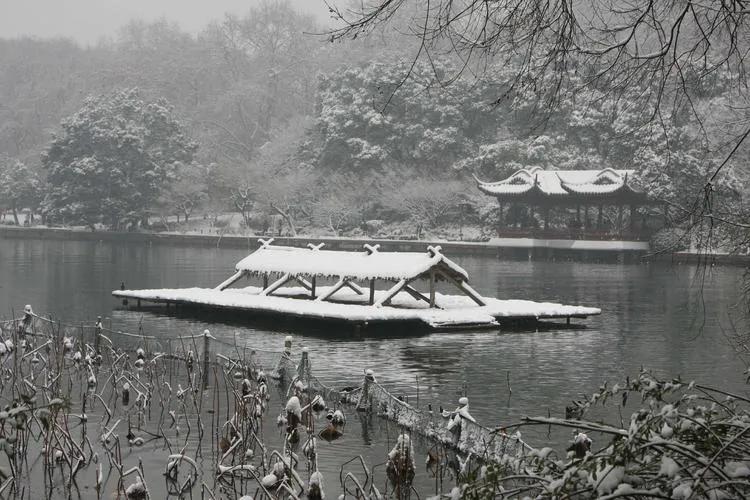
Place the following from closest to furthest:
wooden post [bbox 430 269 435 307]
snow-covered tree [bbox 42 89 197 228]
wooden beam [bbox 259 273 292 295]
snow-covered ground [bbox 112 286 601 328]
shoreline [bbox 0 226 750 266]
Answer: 1. snow-covered ground [bbox 112 286 601 328]
2. wooden post [bbox 430 269 435 307]
3. wooden beam [bbox 259 273 292 295]
4. shoreline [bbox 0 226 750 266]
5. snow-covered tree [bbox 42 89 197 228]

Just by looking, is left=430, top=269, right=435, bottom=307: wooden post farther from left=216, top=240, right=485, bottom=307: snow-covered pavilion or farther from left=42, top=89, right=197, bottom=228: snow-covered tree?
left=42, top=89, right=197, bottom=228: snow-covered tree

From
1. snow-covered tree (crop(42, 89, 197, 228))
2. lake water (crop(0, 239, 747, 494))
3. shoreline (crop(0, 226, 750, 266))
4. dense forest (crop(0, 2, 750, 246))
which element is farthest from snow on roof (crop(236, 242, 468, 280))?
snow-covered tree (crop(42, 89, 197, 228))

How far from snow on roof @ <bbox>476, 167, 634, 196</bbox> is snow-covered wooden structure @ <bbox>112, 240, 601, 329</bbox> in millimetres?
27314

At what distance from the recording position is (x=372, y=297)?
2188 centimetres

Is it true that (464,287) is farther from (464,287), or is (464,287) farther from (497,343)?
(497,343)

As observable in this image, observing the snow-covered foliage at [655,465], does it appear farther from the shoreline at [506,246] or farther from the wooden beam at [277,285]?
the shoreline at [506,246]

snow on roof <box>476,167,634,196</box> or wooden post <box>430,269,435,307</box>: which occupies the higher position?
snow on roof <box>476,167,634,196</box>

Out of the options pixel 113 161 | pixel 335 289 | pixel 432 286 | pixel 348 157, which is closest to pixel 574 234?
pixel 348 157

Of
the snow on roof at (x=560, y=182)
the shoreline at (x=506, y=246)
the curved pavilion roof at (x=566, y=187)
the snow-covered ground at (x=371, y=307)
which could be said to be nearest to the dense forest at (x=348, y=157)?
the curved pavilion roof at (x=566, y=187)

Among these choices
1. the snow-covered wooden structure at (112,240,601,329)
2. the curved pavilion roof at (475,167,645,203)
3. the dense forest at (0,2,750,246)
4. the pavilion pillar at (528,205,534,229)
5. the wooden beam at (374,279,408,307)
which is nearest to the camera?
the snow-covered wooden structure at (112,240,601,329)

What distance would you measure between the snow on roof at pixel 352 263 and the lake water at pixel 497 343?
1636 mm

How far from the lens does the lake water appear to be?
13.5m

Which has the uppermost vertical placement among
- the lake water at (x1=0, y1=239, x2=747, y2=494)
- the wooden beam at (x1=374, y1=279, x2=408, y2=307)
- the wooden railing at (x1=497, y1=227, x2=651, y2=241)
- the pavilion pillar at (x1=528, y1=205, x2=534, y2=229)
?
the pavilion pillar at (x1=528, y1=205, x2=534, y2=229)

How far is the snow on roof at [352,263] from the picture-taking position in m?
21.0
